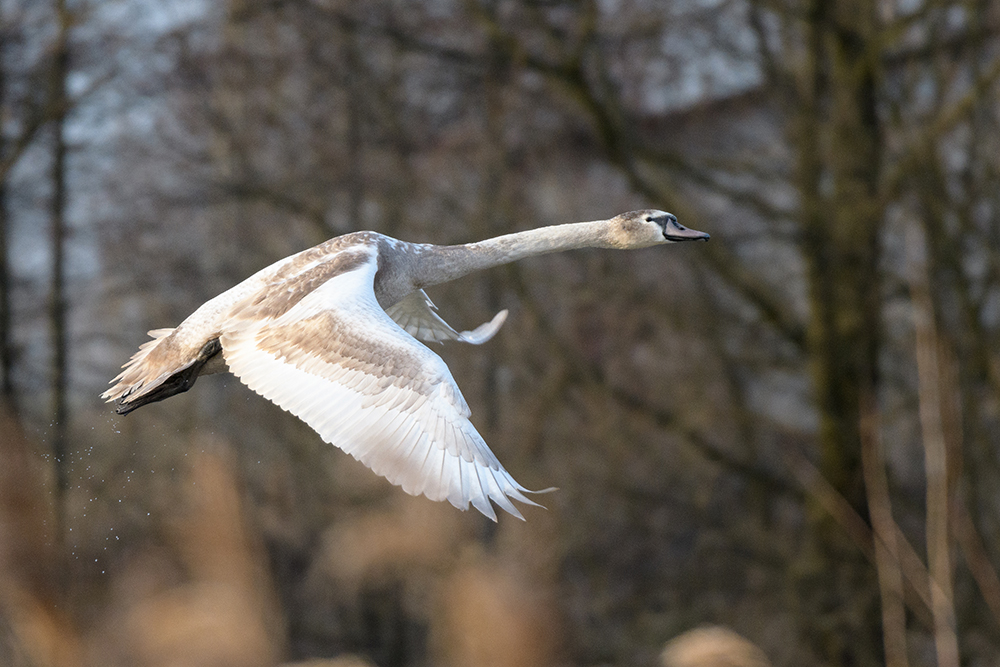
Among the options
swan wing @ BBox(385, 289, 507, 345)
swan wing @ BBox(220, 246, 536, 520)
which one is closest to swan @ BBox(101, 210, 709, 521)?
swan wing @ BBox(220, 246, 536, 520)

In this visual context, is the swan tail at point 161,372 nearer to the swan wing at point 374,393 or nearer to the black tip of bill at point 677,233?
the swan wing at point 374,393

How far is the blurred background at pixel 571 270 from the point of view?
339 inches

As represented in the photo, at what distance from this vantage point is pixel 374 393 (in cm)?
315

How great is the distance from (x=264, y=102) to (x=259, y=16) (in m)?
0.89

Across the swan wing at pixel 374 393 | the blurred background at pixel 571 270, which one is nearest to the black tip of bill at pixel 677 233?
the swan wing at pixel 374 393

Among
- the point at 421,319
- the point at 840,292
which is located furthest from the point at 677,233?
the point at 840,292

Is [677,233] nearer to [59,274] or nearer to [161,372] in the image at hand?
[161,372]

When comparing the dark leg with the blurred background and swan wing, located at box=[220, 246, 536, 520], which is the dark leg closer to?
swan wing, located at box=[220, 246, 536, 520]

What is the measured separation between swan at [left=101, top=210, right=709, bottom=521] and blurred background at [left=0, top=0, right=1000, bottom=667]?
3902mm

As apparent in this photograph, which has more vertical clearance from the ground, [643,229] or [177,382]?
[643,229]

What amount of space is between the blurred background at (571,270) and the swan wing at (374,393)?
4.31 m

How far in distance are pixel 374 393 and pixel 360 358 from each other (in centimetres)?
13

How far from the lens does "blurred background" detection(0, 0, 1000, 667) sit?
8.60 metres

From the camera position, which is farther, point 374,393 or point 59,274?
point 59,274
